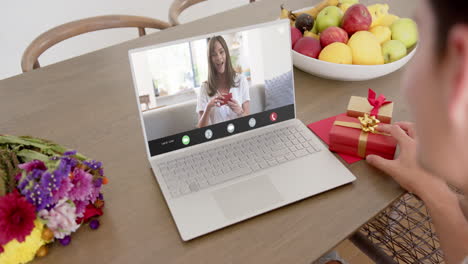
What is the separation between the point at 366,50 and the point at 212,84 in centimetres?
50

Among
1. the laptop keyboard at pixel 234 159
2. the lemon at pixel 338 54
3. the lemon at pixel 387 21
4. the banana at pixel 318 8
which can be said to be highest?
the banana at pixel 318 8

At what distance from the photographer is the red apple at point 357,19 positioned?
4.03ft

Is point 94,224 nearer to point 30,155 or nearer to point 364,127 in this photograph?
point 30,155

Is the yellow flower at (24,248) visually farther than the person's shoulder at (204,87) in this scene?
No

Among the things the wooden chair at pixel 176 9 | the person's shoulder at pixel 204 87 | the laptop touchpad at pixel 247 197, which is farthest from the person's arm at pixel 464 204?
the wooden chair at pixel 176 9

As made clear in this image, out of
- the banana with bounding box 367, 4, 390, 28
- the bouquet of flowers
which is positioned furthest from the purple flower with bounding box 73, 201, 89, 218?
the banana with bounding box 367, 4, 390, 28

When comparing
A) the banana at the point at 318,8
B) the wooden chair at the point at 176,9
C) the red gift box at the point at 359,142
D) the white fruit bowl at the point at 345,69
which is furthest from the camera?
the wooden chair at the point at 176,9

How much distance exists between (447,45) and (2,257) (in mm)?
740

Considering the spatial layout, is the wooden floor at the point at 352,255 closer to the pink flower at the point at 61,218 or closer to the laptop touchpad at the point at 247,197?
the laptop touchpad at the point at 247,197

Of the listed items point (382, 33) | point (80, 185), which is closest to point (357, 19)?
point (382, 33)

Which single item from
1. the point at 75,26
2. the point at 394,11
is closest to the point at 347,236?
the point at 394,11

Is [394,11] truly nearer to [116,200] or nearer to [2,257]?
[116,200]

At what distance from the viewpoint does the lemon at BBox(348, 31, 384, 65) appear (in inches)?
46.3

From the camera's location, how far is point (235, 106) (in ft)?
3.20
